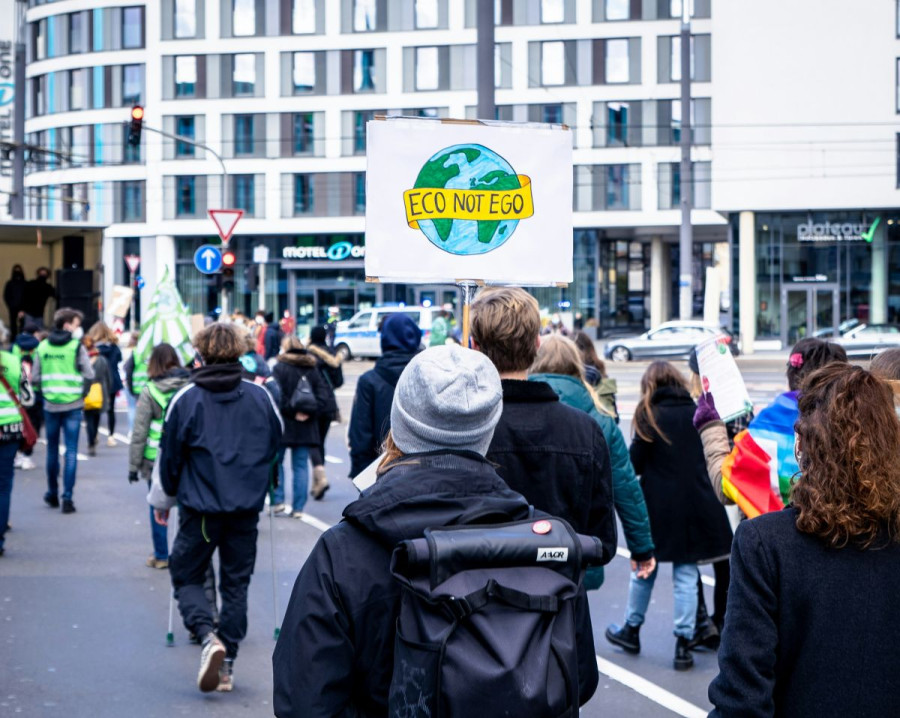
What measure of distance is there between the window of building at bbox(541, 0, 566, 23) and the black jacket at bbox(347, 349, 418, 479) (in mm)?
50663

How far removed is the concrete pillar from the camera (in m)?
47.4

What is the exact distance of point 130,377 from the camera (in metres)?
14.0

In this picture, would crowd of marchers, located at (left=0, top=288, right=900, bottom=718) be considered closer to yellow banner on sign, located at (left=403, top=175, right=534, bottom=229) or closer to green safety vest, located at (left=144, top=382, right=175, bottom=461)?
yellow banner on sign, located at (left=403, top=175, right=534, bottom=229)

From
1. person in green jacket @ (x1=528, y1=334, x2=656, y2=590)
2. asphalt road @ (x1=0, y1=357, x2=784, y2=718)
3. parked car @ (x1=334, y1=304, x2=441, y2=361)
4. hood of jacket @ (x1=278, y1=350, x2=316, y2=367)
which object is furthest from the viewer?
parked car @ (x1=334, y1=304, x2=441, y2=361)

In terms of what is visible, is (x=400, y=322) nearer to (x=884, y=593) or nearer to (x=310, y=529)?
(x=310, y=529)

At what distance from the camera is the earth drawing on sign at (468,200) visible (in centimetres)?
588

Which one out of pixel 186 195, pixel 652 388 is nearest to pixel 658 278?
pixel 186 195

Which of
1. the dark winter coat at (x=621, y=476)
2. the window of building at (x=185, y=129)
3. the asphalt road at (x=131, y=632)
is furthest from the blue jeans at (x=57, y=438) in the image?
the window of building at (x=185, y=129)

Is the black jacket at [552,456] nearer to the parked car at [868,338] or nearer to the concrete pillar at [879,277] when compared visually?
the parked car at [868,338]

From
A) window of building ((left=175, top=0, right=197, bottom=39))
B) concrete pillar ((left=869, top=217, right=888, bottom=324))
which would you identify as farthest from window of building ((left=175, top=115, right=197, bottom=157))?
concrete pillar ((left=869, top=217, right=888, bottom=324))

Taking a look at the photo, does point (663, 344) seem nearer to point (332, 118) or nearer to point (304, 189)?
point (304, 189)

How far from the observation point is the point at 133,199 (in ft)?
199

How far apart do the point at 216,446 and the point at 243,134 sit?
53.9m

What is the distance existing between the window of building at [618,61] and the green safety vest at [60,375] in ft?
151
